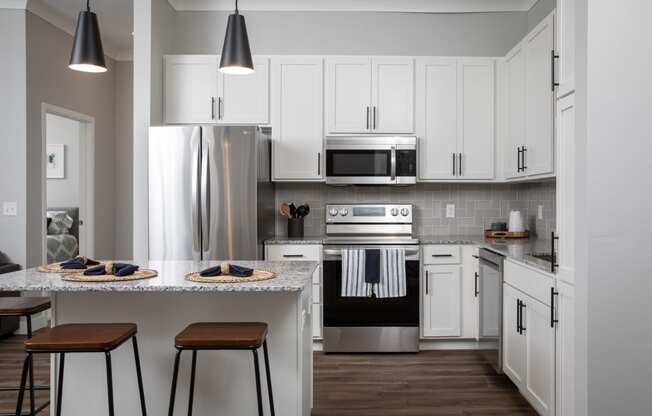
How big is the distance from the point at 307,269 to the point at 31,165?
3324mm

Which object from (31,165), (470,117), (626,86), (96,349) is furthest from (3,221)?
(626,86)

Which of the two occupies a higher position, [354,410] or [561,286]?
[561,286]

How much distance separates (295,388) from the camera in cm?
246

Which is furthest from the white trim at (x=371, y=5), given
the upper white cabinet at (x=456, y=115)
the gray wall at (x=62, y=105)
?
the gray wall at (x=62, y=105)

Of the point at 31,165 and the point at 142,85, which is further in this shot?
the point at 31,165

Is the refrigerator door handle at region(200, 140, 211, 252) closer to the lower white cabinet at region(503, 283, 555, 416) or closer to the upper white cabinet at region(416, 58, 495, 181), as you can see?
the upper white cabinet at region(416, 58, 495, 181)

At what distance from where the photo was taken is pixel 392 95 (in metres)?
4.46

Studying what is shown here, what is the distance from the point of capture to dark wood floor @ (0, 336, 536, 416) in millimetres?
3068

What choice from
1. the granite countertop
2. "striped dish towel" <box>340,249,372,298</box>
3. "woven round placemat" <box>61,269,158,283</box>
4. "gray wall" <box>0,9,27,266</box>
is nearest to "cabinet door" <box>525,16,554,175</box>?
"striped dish towel" <box>340,249,372,298</box>

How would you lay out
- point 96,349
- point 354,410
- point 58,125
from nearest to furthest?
point 96,349
point 354,410
point 58,125

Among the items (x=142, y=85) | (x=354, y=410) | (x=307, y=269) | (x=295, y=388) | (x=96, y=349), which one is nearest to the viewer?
(x=96, y=349)

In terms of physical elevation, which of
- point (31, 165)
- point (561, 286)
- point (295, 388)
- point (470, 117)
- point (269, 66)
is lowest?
point (295, 388)

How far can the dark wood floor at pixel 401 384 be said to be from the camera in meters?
3.07

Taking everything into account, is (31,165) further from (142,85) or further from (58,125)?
(58,125)
